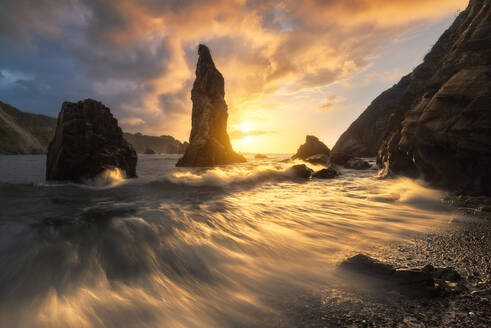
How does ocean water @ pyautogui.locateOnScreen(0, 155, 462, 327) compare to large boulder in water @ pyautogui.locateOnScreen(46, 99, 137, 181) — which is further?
large boulder in water @ pyautogui.locateOnScreen(46, 99, 137, 181)

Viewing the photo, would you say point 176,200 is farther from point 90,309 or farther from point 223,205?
point 90,309

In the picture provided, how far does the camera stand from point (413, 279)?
2.56m

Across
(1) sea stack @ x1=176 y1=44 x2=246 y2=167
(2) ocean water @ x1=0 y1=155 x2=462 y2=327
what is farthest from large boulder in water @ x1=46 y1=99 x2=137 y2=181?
(1) sea stack @ x1=176 y1=44 x2=246 y2=167

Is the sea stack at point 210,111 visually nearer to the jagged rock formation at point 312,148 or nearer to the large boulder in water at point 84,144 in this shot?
the jagged rock formation at point 312,148

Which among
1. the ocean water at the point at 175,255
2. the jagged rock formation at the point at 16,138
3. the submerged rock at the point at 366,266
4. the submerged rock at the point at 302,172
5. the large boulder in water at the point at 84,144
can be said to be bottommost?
the ocean water at the point at 175,255

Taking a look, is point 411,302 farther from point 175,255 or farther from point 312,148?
point 312,148

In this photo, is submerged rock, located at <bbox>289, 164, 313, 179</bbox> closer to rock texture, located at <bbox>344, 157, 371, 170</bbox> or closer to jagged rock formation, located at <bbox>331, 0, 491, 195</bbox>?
jagged rock formation, located at <bbox>331, 0, 491, 195</bbox>

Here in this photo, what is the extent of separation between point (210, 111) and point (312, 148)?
2029cm

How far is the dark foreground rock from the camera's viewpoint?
2.38m

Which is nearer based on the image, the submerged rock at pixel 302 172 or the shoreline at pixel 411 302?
the shoreline at pixel 411 302

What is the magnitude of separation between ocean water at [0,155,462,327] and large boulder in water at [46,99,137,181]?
443cm

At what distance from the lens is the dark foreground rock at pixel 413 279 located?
7.81 ft

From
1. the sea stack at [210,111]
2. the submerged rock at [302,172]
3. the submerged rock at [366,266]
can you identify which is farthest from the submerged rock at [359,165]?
the submerged rock at [366,266]

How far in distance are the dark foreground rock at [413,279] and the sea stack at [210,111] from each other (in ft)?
105
